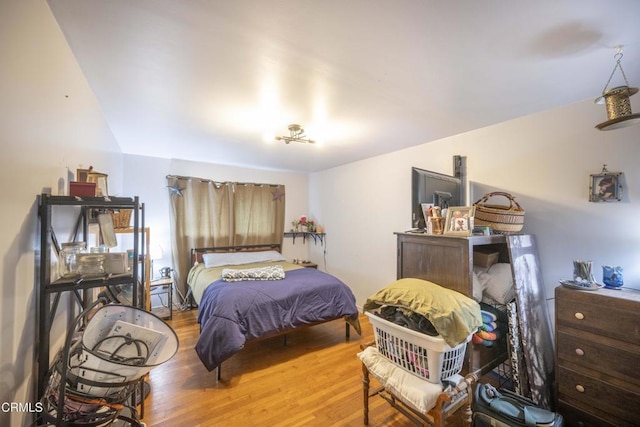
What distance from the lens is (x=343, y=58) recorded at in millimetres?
1394

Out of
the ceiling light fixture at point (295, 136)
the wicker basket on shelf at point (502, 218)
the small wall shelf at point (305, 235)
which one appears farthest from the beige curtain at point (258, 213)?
the wicker basket on shelf at point (502, 218)

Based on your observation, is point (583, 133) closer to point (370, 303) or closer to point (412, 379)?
point (370, 303)

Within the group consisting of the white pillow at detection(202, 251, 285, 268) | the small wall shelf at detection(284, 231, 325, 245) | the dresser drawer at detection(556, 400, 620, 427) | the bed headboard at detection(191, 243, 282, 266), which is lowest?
the dresser drawer at detection(556, 400, 620, 427)

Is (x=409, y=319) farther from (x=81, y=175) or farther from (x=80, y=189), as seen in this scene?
(x=81, y=175)

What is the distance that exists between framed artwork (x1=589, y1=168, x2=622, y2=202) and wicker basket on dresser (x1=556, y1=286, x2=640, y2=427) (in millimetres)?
640

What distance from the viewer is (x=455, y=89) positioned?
5.67 ft

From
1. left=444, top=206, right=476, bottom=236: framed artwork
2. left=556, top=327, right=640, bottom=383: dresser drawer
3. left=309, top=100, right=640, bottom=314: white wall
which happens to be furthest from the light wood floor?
left=309, top=100, right=640, bottom=314: white wall

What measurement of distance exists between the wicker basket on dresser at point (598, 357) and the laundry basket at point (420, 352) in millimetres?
755

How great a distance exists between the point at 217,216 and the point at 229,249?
23.9 inches

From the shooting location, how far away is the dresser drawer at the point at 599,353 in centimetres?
136

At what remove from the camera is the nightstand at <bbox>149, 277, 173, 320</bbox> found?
11.2ft

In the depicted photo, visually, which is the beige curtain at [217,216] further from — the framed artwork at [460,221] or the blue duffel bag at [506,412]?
the blue duffel bag at [506,412]

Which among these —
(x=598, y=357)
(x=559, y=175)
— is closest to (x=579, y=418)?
(x=598, y=357)

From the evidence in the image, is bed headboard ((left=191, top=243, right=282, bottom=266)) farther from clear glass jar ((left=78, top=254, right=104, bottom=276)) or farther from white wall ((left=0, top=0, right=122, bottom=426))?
clear glass jar ((left=78, top=254, right=104, bottom=276))
